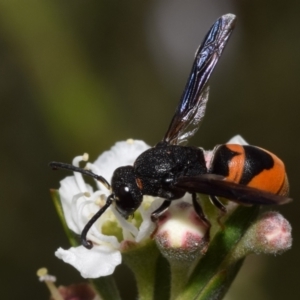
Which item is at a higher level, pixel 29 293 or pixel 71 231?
pixel 71 231

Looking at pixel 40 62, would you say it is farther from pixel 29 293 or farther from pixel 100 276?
pixel 100 276

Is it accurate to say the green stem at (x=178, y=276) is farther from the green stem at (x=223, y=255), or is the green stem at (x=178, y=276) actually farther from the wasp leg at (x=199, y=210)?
the wasp leg at (x=199, y=210)

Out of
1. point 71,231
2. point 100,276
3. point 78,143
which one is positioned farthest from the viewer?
point 78,143

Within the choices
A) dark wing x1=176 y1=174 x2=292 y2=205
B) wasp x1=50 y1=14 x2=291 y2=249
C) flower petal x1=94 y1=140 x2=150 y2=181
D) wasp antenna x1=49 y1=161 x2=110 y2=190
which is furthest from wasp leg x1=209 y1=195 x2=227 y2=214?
flower petal x1=94 y1=140 x2=150 y2=181

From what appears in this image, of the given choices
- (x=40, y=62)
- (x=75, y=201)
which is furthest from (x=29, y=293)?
(x=75, y=201)

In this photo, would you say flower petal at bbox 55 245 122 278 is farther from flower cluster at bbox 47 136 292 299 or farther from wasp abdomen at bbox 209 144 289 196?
wasp abdomen at bbox 209 144 289 196

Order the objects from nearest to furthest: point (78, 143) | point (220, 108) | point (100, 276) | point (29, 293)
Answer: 1. point (100, 276)
2. point (78, 143)
3. point (29, 293)
4. point (220, 108)
